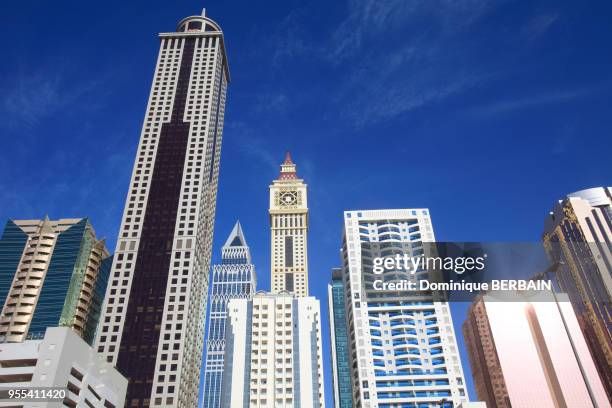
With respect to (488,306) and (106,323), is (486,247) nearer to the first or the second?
(106,323)

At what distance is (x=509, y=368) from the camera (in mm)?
127000

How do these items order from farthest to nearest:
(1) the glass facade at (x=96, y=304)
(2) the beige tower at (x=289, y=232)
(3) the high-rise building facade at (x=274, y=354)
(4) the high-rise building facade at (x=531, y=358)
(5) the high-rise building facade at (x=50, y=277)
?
1. (2) the beige tower at (x=289, y=232)
2. (1) the glass facade at (x=96, y=304)
3. (5) the high-rise building facade at (x=50, y=277)
4. (4) the high-rise building facade at (x=531, y=358)
5. (3) the high-rise building facade at (x=274, y=354)

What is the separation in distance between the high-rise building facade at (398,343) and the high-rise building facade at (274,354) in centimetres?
816

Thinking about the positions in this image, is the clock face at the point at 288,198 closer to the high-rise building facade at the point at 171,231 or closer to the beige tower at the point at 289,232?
the beige tower at the point at 289,232

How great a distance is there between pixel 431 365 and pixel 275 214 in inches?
3594

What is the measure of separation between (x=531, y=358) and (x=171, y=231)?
92336 mm

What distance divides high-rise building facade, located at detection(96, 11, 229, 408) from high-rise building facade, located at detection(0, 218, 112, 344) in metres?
35.7

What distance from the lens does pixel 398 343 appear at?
9750cm

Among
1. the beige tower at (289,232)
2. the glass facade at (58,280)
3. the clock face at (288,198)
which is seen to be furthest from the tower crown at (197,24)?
the clock face at (288,198)

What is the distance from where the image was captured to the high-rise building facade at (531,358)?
4582 inches

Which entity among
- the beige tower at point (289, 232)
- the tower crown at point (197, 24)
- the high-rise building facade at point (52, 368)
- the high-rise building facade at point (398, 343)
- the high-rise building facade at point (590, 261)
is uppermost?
the tower crown at point (197, 24)

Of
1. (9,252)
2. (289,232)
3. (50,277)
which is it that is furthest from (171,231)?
(289,232)

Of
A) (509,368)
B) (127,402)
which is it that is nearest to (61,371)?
(127,402)

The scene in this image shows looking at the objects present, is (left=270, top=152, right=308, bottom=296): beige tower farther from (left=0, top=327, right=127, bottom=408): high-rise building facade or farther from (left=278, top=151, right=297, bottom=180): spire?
(left=0, top=327, right=127, bottom=408): high-rise building facade
